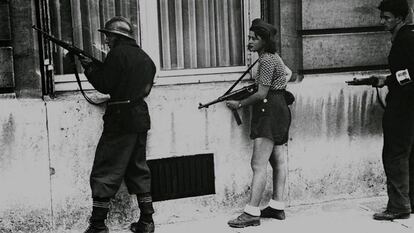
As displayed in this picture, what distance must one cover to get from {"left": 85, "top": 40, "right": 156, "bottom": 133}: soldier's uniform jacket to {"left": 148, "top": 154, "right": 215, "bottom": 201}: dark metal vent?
713mm

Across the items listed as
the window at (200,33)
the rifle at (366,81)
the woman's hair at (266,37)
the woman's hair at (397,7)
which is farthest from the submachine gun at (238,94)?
the woman's hair at (397,7)

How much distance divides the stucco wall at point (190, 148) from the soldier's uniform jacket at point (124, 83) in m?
0.46

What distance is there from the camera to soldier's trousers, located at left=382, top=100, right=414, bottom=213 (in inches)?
237

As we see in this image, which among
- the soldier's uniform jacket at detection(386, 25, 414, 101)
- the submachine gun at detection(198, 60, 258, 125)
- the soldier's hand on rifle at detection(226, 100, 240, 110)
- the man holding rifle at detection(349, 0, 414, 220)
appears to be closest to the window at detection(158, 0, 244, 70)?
the submachine gun at detection(198, 60, 258, 125)

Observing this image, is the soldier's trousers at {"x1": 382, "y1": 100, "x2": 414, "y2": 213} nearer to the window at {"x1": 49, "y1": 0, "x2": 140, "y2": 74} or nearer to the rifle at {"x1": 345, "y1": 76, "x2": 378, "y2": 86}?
the rifle at {"x1": 345, "y1": 76, "x2": 378, "y2": 86}

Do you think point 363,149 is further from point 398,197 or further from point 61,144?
point 61,144

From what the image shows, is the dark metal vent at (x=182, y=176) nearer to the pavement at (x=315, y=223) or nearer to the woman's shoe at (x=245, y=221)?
the pavement at (x=315, y=223)

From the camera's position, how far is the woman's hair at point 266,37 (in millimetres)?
5855

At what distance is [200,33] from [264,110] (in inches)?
50.8

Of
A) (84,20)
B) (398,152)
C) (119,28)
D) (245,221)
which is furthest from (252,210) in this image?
(84,20)

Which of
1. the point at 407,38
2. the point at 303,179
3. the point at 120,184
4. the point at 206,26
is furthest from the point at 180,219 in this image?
the point at 407,38

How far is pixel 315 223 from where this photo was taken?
20.1 ft

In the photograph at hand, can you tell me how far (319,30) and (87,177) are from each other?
9.26ft

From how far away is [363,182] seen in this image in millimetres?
Answer: 6953
